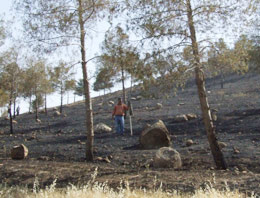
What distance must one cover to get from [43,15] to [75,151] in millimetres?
4610

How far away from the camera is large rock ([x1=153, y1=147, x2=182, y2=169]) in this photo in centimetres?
755

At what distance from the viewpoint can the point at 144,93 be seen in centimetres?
671

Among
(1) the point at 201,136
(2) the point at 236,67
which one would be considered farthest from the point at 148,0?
(1) the point at 201,136

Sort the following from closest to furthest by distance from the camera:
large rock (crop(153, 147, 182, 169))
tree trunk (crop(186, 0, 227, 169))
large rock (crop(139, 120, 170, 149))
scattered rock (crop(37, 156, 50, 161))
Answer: tree trunk (crop(186, 0, 227, 169))
large rock (crop(153, 147, 182, 169))
scattered rock (crop(37, 156, 50, 161))
large rock (crop(139, 120, 170, 149))

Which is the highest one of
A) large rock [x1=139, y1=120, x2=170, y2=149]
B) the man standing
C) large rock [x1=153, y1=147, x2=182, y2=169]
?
the man standing

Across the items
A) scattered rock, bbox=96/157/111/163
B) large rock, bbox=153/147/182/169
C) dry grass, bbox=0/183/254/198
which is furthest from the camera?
scattered rock, bbox=96/157/111/163

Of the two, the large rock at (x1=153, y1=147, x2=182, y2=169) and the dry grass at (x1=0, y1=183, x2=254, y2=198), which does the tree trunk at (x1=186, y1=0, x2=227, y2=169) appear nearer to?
the large rock at (x1=153, y1=147, x2=182, y2=169)

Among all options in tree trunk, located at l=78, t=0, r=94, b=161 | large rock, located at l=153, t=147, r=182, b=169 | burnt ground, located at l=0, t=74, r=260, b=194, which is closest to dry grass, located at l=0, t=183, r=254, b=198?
burnt ground, located at l=0, t=74, r=260, b=194

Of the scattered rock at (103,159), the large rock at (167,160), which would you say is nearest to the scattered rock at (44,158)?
the scattered rock at (103,159)

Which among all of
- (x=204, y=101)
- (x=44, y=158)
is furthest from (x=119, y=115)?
(x=204, y=101)

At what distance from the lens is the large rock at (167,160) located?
7547mm

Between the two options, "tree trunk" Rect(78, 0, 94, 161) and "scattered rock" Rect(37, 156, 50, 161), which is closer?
"tree trunk" Rect(78, 0, 94, 161)

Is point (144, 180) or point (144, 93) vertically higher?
point (144, 93)

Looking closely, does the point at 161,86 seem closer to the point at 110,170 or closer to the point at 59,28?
the point at 110,170
